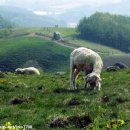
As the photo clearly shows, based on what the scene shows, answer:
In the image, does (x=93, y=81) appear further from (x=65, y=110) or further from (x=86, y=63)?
(x=65, y=110)

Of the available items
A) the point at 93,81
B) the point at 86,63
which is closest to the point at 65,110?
the point at 93,81

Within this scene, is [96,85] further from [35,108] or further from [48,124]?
[48,124]

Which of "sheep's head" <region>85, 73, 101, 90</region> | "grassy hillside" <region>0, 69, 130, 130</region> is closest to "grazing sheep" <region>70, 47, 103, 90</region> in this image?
"sheep's head" <region>85, 73, 101, 90</region>

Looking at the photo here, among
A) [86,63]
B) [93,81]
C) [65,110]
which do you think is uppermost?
[86,63]

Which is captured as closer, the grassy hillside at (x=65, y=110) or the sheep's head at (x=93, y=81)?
the grassy hillside at (x=65, y=110)

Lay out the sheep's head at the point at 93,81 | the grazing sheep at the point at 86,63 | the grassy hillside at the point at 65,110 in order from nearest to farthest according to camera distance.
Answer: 1. the grassy hillside at the point at 65,110
2. the sheep's head at the point at 93,81
3. the grazing sheep at the point at 86,63

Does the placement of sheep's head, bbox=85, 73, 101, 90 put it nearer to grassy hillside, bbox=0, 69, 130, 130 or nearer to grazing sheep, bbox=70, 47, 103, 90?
grazing sheep, bbox=70, 47, 103, 90

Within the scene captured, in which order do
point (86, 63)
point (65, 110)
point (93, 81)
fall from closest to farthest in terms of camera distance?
point (65, 110)
point (93, 81)
point (86, 63)

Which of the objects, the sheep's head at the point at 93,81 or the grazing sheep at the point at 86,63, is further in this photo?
the grazing sheep at the point at 86,63

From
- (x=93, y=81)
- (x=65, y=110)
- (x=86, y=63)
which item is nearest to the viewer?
(x=65, y=110)

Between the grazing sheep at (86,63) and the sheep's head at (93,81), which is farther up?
the grazing sheep at (86,63)

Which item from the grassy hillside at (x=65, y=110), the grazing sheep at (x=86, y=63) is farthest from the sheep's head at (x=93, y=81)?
the grassy hillside at (x=65, y=110)

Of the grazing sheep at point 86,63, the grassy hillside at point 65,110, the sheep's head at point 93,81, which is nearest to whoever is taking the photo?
the grassy hillside at point 65,110

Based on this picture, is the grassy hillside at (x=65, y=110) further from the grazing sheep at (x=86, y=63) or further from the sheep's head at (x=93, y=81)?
the grazing sheep at (x=86, y=63)
